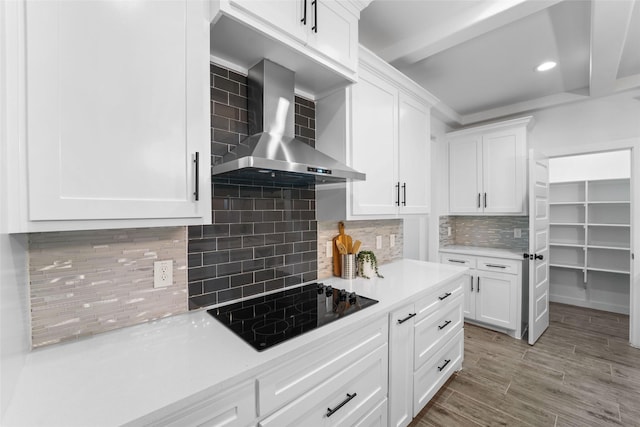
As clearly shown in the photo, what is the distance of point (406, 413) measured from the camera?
5.59 feet

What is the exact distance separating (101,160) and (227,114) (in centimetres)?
76

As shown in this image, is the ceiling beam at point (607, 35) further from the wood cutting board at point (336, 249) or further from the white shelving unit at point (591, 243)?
the wood cutting board at point (336, 249)

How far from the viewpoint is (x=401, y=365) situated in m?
1.64

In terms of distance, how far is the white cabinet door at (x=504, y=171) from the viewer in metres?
3.30

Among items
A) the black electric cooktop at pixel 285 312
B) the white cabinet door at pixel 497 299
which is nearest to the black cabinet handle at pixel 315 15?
the black electric cooktop at pixel 285 312

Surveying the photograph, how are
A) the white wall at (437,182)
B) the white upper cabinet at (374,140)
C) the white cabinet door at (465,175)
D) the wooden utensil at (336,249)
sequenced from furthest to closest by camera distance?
1. the white wall at (437,182)
2. the white cabinet door at (465,175)
3. the wooden utensil at (336,249)
4. the white upper cabinet at (374,140)

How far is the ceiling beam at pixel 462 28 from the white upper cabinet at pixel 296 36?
2.62 feet

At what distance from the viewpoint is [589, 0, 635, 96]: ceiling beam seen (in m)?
1.72

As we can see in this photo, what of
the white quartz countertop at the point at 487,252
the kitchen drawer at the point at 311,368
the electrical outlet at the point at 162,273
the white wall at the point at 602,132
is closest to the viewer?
the kitchen drawer at the point at 311,368

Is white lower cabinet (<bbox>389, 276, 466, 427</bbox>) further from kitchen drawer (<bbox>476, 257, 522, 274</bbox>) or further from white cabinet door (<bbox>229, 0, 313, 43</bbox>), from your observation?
white cabinet door (<bbox>229, 0, 313, 43</bbox>)

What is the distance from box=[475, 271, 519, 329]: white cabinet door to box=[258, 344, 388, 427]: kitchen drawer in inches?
93.1

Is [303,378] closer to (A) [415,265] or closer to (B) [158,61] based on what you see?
(B) [158,61]

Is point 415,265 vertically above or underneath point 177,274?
underneath

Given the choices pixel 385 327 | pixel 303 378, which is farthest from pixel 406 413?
pixel 303 378
